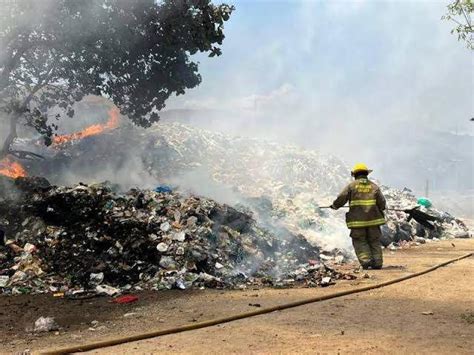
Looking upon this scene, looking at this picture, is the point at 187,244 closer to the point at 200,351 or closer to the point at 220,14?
the point at 200,351

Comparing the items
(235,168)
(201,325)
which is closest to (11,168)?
(235,168)

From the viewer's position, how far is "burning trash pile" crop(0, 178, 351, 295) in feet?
23.1

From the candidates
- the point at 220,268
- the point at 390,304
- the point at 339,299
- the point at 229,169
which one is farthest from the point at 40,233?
the point at 229,169

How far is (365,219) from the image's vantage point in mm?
8492

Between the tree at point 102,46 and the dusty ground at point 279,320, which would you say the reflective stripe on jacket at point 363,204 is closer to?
the dusty ground at point 279,320

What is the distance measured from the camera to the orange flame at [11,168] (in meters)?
15.3

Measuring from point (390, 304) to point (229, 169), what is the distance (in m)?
13.8

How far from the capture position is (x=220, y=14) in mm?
12523

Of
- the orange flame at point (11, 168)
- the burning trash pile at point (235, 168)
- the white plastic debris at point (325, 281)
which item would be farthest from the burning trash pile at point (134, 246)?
the orange flame at point (11, 168)

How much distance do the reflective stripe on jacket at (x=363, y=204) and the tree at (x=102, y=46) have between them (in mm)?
6211

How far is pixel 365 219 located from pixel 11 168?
41.7 feet

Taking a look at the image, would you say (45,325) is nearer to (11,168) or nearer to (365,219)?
(365,219)

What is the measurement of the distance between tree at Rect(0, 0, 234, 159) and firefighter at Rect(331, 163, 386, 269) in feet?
20.5

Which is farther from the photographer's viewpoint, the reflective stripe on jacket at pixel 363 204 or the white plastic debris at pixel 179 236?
the reflective stripe on jacket at pixel 363 204
